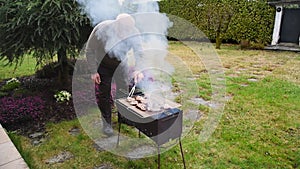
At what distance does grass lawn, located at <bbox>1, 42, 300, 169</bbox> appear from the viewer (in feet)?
7.34

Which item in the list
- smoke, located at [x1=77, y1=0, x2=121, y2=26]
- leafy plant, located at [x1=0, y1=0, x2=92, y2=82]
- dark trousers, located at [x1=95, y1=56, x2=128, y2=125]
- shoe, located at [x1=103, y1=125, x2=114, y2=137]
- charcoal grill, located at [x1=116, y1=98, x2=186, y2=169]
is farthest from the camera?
smoke, located at [x1=77, y1=0, x2=121, y2=26]

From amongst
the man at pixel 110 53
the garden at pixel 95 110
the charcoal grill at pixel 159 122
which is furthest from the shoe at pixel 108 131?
the charcoal grill at pixel 159 122

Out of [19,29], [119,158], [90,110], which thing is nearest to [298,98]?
[119,158]

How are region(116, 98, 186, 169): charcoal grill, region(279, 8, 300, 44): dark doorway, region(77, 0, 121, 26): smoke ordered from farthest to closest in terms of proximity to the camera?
region(279, 8, 300, 44): dark doorway < region(77, 0, 121, 26): smoke < region(116, 98, 186, 169): charcoal grill

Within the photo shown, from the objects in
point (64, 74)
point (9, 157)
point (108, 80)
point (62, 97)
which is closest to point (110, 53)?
point (108, 80)

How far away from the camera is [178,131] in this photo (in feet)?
6.46

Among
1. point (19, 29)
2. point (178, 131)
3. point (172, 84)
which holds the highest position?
point (19, 29)

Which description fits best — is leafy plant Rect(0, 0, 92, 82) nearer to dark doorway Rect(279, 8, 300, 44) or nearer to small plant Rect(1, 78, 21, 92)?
small plant Rect(1, 78, 21, 92)

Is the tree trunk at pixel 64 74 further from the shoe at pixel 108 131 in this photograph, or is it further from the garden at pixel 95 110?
the shoe at pixel 108 131

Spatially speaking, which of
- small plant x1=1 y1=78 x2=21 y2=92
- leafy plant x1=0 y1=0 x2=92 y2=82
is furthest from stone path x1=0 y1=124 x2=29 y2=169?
small plant x1=1 y1=78 x2=21 y2=92

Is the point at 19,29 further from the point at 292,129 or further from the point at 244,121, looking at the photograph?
the point at 292,129

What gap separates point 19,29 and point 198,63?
4.67 meters

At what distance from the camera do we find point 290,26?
881 centimetres

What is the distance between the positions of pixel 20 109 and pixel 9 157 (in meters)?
1.22
